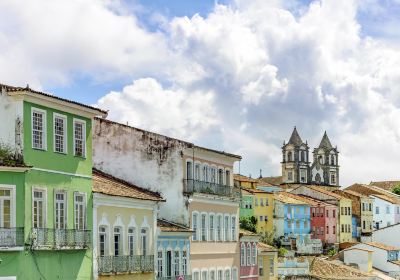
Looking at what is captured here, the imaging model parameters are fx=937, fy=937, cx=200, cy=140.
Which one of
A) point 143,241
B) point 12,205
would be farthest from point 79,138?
point 143,241

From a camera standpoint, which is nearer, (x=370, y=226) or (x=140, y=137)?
(x=140, y=137)

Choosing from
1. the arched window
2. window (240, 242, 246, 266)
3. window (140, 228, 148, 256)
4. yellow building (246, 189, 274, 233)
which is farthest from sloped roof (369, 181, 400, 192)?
the arched window

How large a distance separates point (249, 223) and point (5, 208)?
A: 284 feet

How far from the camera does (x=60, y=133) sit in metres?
37.8

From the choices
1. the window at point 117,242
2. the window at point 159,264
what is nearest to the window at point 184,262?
the window at point 159,264

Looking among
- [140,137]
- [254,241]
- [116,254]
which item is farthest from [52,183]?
[254,241]

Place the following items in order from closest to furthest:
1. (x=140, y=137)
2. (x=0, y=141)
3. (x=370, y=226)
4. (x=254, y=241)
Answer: (x=0, y=141)
(x=140, y=137)
(x=254, y=241)
(x=370, y=226)

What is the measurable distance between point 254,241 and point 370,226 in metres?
84.5

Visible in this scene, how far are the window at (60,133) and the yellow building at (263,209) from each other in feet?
281

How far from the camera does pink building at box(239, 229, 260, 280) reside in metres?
63.0

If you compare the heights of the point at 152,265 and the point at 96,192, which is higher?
the point at 96,192

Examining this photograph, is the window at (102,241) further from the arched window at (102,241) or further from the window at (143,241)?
the window at (143,241)

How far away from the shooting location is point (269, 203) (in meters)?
126

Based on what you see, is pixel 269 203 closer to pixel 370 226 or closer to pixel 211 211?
pixel 370 226
